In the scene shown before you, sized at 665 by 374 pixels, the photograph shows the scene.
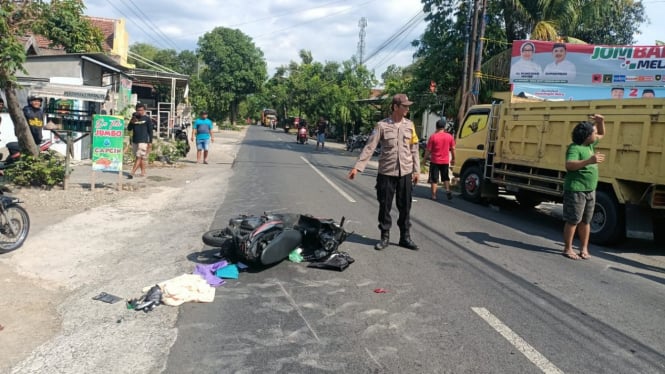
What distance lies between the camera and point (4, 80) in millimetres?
8938

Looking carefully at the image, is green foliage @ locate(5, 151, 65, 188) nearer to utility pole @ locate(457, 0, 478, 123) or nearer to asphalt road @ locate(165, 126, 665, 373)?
asphalt road @ locate(165, 126, 665, 373)

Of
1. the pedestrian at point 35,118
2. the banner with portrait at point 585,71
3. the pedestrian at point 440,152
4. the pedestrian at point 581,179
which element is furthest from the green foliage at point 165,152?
the pedestrian at point 581,179

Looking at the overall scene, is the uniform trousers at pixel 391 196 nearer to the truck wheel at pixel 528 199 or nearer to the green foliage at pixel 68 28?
the truck wheel at pixel 528 199

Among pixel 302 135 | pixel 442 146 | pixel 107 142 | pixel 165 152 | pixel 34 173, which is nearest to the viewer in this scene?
pixel 34 173

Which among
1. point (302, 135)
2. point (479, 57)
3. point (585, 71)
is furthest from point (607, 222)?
point (302, 135)

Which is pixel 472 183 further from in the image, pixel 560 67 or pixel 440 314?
pixel 440 314

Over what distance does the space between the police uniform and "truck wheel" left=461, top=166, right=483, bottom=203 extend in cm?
576

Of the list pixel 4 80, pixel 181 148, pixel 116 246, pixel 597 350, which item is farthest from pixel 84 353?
pixel 181 148

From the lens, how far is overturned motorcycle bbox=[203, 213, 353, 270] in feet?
18.4

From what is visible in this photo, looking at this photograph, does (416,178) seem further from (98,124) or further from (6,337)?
(98,124)

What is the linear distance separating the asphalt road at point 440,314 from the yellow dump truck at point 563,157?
A: 750mm

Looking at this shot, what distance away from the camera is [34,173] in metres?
9.95

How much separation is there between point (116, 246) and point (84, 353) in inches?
127

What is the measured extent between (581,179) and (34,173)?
31.5 ft
